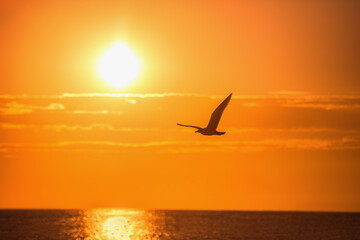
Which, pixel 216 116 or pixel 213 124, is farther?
pixel 213 124

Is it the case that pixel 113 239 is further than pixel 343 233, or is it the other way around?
pixel 343 233

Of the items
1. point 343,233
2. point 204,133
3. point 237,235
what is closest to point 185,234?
point 237,235

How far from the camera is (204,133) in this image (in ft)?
191

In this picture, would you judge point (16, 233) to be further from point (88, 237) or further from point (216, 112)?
point (216, 112)

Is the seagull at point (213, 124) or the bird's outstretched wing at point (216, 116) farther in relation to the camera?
the seagull at point (213, 124)

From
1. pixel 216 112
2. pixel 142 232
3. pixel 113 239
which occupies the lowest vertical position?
pixel 216 112

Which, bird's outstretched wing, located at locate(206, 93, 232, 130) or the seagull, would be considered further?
the seagull

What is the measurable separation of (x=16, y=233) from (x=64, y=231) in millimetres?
8483

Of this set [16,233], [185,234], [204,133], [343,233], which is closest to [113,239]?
[185,234]

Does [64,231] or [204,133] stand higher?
[64,231]

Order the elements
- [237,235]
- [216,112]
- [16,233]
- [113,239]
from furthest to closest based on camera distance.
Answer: [16,233], [237,235], [113,239], [216,112]

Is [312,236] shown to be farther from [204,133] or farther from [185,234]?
[204,133]

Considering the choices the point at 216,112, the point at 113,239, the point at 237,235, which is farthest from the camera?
the point at 237,235

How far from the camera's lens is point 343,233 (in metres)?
141
